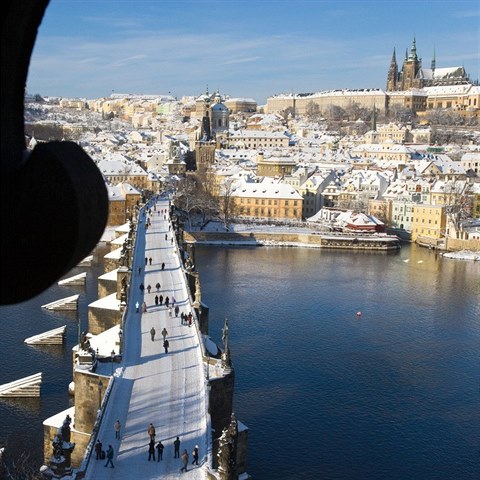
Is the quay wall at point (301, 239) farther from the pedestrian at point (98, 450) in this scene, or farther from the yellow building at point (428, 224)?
A: the pedestrian at point (98, 450)

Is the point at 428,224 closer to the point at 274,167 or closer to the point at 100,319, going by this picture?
the point at 274,167

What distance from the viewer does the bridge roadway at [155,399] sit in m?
6.84

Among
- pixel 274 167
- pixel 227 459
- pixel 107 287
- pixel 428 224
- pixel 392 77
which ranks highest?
pixel 392 77

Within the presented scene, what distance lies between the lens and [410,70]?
95.8m

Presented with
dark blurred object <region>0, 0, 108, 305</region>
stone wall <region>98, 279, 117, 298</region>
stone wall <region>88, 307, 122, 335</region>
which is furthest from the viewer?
stone wall <region>98, 279, 117, 298</region>

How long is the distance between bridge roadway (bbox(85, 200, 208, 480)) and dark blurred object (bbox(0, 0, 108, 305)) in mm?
5351

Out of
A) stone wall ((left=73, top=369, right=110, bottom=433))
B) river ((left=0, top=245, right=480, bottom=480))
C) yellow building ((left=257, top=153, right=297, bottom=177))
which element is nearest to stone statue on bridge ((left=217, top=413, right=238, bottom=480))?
stone wall ((left=73, top=369, right=110, bottom=433))

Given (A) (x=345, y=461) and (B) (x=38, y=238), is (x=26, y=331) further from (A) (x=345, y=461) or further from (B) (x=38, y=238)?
(B) (x=38, y=238)

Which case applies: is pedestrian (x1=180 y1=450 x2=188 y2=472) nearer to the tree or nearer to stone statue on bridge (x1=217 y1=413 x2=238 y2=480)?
stone statue on bridge (x1=217 y1=413 x2=238 y2=480)

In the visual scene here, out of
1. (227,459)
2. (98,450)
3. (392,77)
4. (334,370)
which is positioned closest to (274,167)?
(334,370)

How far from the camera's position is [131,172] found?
147 ft

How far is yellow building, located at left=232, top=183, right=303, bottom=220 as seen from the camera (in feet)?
135

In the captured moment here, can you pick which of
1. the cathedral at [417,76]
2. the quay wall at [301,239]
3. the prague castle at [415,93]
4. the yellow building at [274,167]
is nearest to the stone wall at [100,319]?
the quay wall at [301,239]

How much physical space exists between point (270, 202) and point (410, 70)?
61540 millimetres
